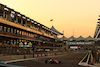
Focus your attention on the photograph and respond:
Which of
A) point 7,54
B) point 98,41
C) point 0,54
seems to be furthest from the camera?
point 98,41

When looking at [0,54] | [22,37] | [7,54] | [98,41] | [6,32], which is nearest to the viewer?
[0,54]

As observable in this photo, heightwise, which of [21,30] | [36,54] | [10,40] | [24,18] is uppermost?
[24,18]

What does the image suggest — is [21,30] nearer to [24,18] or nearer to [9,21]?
[24,18]

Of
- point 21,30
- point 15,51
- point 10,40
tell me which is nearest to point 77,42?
point 21,30

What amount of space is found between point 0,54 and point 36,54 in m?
26.5

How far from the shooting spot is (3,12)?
5647 cm

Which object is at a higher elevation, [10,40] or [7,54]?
[10,40]

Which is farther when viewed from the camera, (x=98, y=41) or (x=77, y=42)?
(x=77, y=42)

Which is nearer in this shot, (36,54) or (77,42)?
(36,54)

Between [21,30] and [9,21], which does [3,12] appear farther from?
[21,30]

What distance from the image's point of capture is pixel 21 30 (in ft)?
243

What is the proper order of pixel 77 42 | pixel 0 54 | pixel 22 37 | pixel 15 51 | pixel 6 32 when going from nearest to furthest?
pixel 0 54
pixel 15 51
pixel 6 32
pixel 22 37
pixel 77 42

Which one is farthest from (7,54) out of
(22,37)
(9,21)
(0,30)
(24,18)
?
(24,18)

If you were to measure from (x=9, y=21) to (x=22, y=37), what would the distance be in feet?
47.9
